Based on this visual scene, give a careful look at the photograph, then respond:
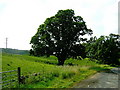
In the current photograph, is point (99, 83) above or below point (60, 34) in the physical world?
below

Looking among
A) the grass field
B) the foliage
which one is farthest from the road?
the foliage

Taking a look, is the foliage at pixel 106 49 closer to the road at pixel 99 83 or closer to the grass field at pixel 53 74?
the grass field at pixel 53 74

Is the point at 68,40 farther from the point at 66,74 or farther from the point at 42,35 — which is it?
the point at 66,74

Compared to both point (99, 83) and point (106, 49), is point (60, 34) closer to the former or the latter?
point (106, 49)

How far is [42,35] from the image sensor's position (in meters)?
34.7

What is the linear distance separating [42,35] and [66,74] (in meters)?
20.6

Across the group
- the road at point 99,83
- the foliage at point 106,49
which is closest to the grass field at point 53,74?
the road at point 99,83

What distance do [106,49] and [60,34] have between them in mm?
14446

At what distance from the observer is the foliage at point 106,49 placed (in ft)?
134

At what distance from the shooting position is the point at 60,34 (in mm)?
34094

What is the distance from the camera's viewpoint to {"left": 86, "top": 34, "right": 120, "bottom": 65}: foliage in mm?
40853

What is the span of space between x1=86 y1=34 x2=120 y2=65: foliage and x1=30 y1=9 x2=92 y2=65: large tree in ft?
23.9

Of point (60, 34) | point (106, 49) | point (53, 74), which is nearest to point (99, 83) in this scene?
point (53, 74)

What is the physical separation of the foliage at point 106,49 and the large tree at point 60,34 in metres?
7.29
